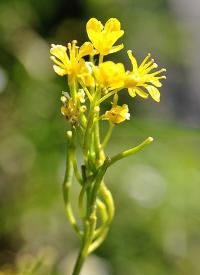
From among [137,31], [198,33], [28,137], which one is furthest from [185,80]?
[28,137]

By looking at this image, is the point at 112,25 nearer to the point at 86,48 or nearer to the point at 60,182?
the point at 86,48

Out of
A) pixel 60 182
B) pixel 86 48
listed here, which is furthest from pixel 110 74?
pixel 60 182

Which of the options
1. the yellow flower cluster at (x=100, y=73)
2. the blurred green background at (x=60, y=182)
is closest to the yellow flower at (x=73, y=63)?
the yellow flower cluster at (x=100, y=73)

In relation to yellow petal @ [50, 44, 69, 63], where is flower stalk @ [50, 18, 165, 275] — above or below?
below

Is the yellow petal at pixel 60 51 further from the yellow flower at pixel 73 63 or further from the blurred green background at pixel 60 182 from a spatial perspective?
the blurred green background at pixel 60 182

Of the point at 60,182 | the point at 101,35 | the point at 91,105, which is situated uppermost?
the point at 101,35

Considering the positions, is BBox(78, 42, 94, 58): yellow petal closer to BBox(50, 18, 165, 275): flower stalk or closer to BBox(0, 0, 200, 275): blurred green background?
BBox(50, 18, 165, 275): flower stalk

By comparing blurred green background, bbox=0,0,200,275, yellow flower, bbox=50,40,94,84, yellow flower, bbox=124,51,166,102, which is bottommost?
blurred green background, bbox=0,0,200,275

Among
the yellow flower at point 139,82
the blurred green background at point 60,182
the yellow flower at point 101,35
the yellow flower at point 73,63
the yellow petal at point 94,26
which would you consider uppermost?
the yellow petal at point 94,26

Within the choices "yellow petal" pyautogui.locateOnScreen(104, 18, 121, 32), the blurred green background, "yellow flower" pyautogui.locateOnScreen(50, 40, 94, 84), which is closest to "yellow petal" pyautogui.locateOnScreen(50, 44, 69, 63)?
"yellow flower" pyautogui.locateOnScreen(50, 40, 94, 84)
